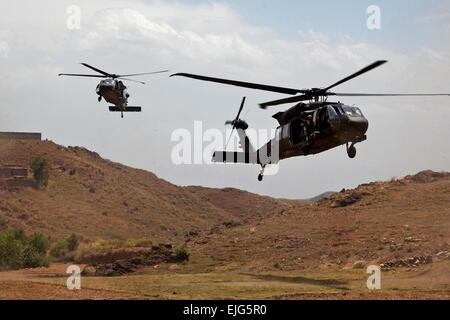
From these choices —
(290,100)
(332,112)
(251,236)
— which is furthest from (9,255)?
(332,112)

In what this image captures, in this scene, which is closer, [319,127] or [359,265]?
[319,127]

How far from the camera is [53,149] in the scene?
104 meters

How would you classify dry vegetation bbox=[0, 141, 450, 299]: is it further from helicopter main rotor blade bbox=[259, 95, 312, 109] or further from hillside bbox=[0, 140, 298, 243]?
helicopter main rotor blade bbox=[259, 95, 312, 109]

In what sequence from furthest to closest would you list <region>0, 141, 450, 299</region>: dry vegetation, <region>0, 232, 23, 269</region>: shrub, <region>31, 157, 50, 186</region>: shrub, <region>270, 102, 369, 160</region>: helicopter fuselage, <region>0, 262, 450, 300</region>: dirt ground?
<region>31, 157, 50, 186</region>: shrub < <region>0, 232, 23, 269</region>: shrub < <region>0, 141, 450, 299</region>: dry vegetation < <region>270, 102, 369, 160</region>: helicopter fuselage < <region>0, 262, 450, 300</region>: dirt ground

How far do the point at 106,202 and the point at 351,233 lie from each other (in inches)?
2037

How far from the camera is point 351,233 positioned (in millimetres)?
43312

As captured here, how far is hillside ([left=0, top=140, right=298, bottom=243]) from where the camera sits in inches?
2938

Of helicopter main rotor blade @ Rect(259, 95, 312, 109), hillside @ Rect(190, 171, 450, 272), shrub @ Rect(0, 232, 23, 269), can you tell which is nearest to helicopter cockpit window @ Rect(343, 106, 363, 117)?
helicopter main rotor blade @ Rect(259, 95, 312, 109)

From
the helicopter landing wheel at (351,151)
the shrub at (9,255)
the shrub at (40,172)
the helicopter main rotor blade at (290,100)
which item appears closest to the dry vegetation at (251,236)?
the shrub at (40,172)

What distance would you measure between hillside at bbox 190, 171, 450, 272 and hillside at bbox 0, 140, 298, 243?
27.9 ft

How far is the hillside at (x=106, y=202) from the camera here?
245 feet

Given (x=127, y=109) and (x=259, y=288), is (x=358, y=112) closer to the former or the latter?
(x=259, y=288)

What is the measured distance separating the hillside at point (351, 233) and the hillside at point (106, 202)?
8.51 metres

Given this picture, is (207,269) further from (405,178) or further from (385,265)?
(405,178)
